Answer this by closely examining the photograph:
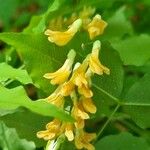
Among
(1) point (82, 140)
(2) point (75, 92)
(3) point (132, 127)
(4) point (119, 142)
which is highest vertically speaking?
(2) point (75, 92)

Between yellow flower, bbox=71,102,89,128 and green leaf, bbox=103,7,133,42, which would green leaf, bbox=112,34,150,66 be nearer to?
green leaf, bbox=103,7,133,42

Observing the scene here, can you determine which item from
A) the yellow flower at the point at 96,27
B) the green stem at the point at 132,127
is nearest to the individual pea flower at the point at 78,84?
the yellow flower at the point at 96,27

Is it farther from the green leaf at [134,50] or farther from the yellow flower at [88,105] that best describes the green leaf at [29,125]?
the green leaf at [134,50]

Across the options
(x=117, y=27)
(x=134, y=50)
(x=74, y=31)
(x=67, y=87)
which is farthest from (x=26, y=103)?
(x=117, y=27)

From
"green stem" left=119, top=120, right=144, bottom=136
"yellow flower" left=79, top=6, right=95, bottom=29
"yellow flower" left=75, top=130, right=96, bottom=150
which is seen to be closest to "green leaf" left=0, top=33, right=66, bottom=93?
"yellow flower" left=75, top=130, right=96, bottom=150

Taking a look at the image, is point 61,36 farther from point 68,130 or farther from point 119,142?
point 119,142

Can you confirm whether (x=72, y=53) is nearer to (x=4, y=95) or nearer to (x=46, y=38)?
(x=46, y=38)
